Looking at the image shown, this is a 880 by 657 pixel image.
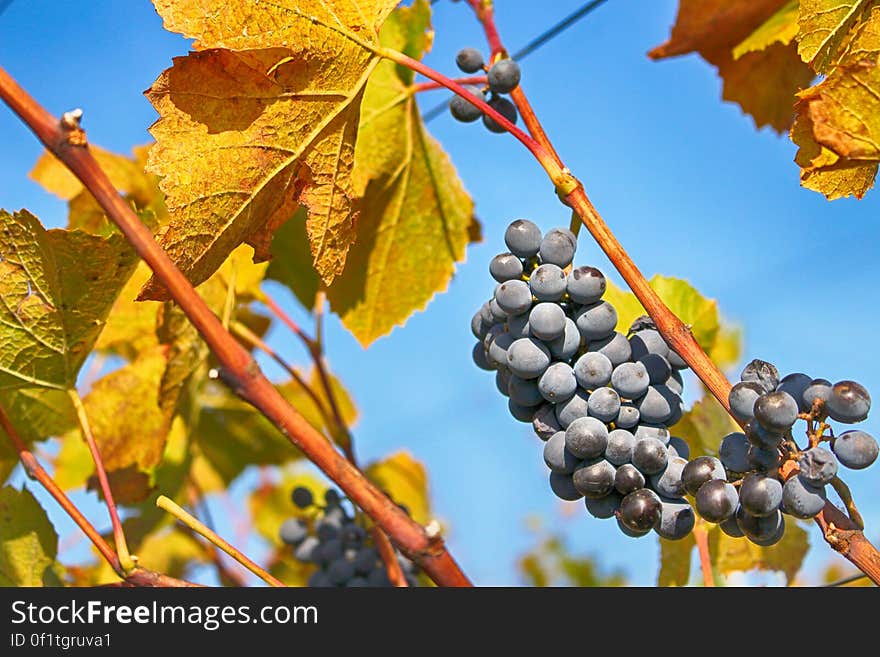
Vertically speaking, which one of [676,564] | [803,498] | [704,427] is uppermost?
[704,427]

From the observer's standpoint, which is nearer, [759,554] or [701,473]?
[701,473]

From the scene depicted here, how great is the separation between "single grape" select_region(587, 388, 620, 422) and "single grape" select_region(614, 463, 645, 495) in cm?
5

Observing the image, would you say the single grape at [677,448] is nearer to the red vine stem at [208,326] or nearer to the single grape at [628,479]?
the single grape at [628,479]

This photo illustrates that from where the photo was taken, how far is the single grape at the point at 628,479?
2.63 feet

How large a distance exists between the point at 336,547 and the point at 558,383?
759 millimetres

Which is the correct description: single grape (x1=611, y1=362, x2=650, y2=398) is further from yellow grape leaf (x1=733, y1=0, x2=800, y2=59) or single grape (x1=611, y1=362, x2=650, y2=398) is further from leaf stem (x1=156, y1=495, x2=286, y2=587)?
yellow grape leaf (x1=733, y1=0, x2=800, y2=59)

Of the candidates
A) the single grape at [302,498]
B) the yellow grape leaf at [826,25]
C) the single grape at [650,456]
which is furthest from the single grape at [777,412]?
the single grape at [302,498]

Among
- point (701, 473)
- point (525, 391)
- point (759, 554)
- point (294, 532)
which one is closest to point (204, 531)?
point (525, 391)

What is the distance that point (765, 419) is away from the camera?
70 cm

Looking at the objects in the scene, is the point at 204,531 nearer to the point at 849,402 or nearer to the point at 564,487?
the point at 564,487

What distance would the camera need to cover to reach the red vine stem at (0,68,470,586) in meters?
0.67

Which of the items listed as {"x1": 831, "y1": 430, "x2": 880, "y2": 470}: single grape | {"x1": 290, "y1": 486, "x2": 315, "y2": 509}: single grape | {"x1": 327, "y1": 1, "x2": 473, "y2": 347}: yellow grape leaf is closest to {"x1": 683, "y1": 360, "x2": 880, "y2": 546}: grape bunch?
{"x1": 831, "y1": 430, "x2": 880, "y2": 470}: single grape

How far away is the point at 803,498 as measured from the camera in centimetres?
71
